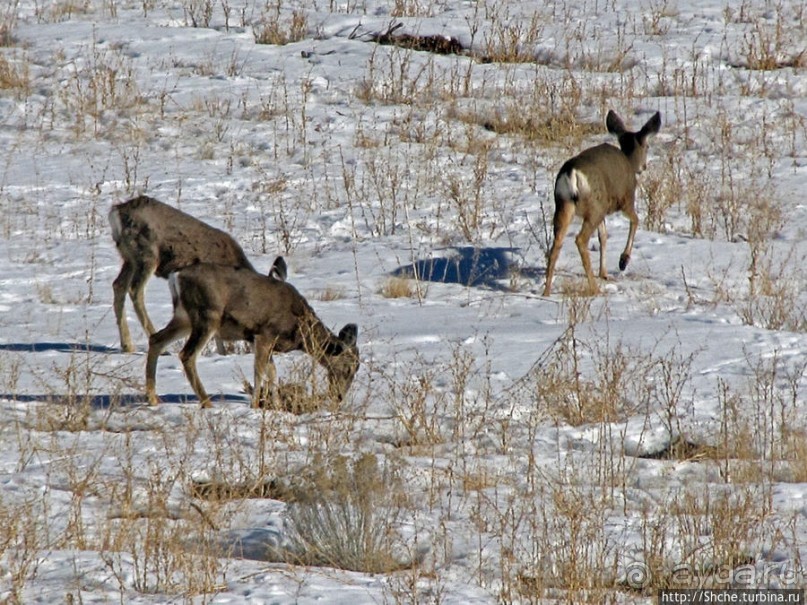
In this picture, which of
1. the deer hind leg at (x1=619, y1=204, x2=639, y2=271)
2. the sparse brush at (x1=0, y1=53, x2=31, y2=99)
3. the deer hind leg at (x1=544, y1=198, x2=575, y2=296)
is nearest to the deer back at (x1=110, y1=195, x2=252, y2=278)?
the deer hind leg at (x1=544, y1=198, x2=575, y2=296)

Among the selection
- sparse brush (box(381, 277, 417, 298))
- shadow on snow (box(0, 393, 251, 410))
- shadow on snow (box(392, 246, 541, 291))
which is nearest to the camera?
shadow on snow (box(0, 393, 251, 410))

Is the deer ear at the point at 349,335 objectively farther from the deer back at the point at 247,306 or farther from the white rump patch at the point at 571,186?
the white rump patch at the point at 571,186

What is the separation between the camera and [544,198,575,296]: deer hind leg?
42.5 ft

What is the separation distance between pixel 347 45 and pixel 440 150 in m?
4.18

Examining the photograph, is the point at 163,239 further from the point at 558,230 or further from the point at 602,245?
the point at 602,245

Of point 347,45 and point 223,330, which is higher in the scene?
point 347,45

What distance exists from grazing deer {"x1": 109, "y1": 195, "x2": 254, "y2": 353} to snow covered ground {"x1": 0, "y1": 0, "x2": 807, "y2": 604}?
41 cm

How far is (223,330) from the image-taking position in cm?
927

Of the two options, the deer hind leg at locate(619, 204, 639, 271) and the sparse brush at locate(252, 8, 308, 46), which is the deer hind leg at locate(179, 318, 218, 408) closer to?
the deer hind leg at locate(619, 204, 639, 271)

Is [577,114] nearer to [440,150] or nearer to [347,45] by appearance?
[440,150]

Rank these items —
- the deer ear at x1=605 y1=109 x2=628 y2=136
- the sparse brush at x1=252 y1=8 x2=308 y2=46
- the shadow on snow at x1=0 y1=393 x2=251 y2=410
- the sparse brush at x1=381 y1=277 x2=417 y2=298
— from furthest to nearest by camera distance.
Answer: the sparse brush at x1=252 y1=8 x2=308 y2=46 < the deer ear at x1=605 y1=109 x2=628 y2=136 < the sparse brush at x1=381 y1=277 x2=417 y2=298 < the shadow on snow at x1=0 y1=393 x2=251 y2=410

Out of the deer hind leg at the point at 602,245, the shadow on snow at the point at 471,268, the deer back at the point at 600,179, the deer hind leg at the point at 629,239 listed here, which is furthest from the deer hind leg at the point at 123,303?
the deer hind leg at the point at 629,239

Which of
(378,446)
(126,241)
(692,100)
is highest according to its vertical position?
(692,100)

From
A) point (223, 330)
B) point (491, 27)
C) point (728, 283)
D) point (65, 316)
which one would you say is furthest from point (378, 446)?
point (491, 27)
